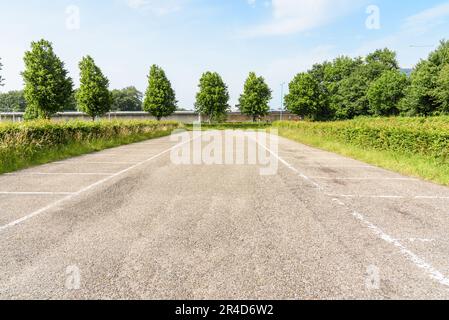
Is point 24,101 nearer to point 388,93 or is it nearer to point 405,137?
point 388,93

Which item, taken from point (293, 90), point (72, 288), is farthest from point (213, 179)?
point (293, 90)

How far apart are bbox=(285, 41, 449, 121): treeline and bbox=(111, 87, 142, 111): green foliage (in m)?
90.1

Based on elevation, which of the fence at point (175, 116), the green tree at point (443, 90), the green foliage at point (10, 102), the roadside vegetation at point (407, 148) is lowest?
the roadside vegetation at point (407, 148)

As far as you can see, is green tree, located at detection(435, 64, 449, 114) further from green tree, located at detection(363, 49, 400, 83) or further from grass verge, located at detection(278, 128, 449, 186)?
grass verge, located at detection(278, 128, 449, 186)

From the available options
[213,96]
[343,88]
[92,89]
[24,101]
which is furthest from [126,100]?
[343,88]

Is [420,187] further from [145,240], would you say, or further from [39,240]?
[39,240]

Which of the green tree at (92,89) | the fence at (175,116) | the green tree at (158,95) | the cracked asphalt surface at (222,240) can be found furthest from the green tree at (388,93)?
the cracked asphalt surface at (222,240)

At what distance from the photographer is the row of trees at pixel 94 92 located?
44312mm

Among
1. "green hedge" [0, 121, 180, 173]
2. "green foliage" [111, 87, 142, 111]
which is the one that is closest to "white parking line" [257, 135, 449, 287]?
"green hedge" [0, 121, 180, 173]

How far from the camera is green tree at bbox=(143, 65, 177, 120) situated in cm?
6562

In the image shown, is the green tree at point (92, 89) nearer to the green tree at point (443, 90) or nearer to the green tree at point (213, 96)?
the green tree at point (213, 96)

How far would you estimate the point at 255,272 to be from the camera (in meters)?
3.42

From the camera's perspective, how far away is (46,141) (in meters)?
14.3

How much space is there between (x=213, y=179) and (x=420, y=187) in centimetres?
577
